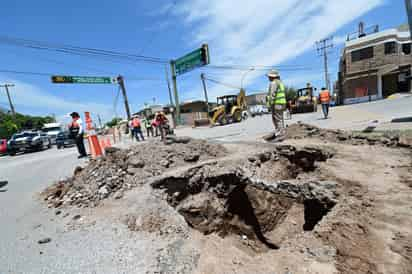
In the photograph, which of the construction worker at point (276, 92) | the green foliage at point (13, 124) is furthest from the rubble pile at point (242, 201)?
the green foliage at point (13, 124)

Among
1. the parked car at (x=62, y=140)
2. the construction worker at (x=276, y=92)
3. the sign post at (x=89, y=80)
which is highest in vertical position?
the sign post at (x=89, y=80)

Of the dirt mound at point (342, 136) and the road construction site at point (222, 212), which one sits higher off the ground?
the dirt mound at point (342, 136)

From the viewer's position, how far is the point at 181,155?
427 cm

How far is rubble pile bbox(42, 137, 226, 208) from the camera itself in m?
3.10

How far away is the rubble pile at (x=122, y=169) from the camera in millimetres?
3096

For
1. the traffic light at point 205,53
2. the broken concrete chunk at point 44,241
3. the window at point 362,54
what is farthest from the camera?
the window at point 362,54

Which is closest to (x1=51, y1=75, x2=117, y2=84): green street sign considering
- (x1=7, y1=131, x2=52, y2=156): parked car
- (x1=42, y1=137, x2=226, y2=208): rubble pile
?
(x1=7, y1=131, x2=52, y2=156): parked car

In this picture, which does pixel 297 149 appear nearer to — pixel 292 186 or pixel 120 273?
pixel 292 186

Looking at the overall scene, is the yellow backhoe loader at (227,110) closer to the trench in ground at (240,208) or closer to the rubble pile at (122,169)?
the rubble pile at (122,169)

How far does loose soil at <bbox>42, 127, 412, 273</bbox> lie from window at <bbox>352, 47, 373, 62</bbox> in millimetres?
24639

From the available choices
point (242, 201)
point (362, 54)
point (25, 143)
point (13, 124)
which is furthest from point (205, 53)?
point (13, 124)

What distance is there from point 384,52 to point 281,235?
28129mm

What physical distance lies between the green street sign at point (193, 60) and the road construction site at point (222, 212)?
13.7 meters

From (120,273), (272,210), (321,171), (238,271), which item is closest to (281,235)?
(272,210)
